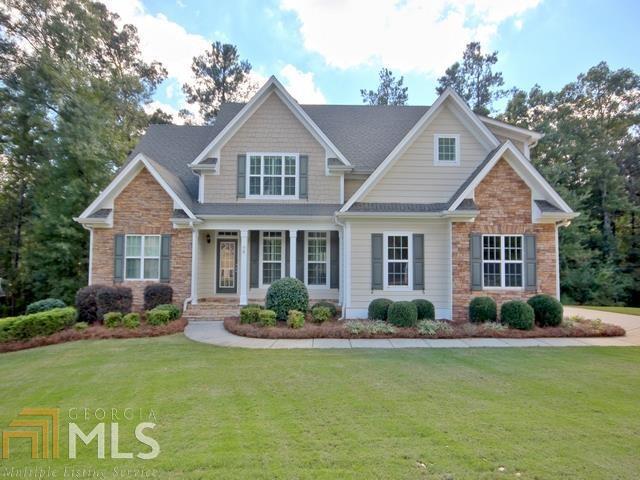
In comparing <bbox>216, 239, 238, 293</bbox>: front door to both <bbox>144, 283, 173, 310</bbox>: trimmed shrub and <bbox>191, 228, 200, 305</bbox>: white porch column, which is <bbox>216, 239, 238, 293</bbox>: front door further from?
<bbox>144, 283, 173, 310</bbox>: trimmed shrub

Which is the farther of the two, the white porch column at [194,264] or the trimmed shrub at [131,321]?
the white porch column at [194,264]

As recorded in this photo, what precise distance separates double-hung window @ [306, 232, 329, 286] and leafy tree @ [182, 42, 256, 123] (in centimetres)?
2002

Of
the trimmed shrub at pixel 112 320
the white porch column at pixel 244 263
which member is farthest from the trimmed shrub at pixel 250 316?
the trimmed shrub at pixel 112 320

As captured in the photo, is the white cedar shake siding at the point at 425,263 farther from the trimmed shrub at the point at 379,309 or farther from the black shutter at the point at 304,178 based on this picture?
the black shutter at the point at 304,178

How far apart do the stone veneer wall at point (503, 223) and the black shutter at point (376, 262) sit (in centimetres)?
242

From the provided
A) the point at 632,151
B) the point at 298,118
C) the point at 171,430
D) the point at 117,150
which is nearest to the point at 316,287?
the point at 298,118

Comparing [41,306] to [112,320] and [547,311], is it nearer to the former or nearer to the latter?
[112,320]

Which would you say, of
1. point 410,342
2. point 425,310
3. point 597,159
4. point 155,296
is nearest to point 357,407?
point 410,342

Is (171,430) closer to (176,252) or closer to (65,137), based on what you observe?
(176,252)

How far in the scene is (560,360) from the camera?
7000 mm

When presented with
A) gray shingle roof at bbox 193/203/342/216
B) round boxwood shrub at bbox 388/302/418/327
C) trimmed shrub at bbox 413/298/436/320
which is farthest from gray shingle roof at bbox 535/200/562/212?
gray shingle roof at bbox 193/203/342/216

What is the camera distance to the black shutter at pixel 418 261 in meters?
11.4

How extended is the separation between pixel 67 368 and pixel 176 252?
19.9 feet

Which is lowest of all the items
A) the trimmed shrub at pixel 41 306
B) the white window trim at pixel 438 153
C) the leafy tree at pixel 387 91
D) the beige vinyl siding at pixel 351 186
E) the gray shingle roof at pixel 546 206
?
the trimmed shrub at pixel 41 306
